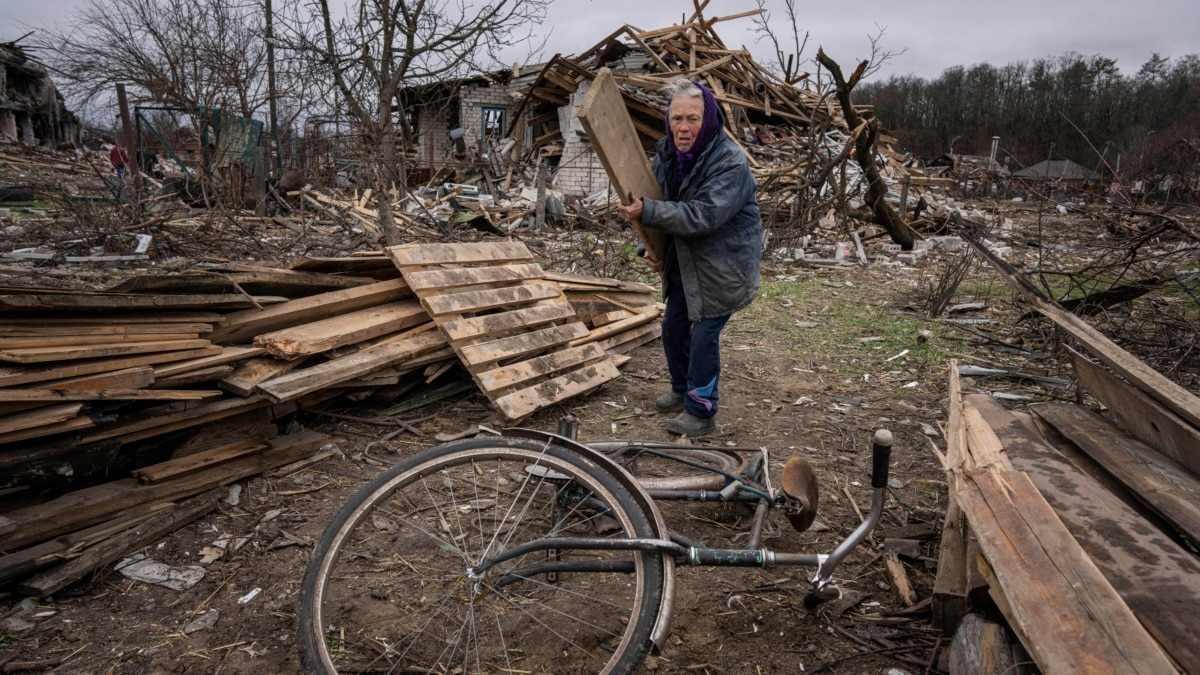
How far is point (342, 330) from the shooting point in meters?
3.99

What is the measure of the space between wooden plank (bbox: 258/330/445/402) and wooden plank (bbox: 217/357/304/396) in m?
0.05

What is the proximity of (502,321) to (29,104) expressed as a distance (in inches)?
1477

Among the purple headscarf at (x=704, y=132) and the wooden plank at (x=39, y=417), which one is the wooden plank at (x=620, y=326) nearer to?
the purple headscarf at (x=704, y=132)

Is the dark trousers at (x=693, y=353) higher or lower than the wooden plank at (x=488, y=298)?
lower

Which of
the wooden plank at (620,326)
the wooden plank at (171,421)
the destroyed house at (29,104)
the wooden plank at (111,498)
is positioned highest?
the destroyed house at (29,104)

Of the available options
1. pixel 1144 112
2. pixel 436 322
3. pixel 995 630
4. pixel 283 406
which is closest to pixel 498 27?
pixel 436 322

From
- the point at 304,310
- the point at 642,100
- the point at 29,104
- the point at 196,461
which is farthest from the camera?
the point at 29,104

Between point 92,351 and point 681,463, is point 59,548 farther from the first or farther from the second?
point 681,463

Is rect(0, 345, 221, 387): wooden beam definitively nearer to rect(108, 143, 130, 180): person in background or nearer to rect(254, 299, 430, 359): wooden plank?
rect(254, 299, 430, 359): wooden plank

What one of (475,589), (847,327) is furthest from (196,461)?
(847,327)

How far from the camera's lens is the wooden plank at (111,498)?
8.86 feet

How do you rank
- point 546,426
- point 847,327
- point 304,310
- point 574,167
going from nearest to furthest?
point 304,310 → point 546,426 → point 847,327 → point 574,167

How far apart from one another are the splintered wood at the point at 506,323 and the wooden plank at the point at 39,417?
187 cm

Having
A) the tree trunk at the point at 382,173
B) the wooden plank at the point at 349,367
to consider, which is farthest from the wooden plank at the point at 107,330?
the tree trunk at the point at 382,173
